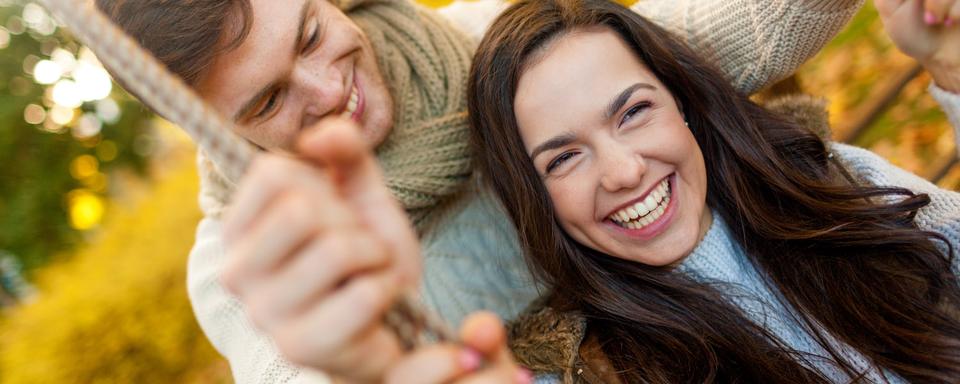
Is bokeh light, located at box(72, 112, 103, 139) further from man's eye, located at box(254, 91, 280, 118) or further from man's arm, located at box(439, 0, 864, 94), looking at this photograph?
man's arm, located at box(439, 0, 864, 94)

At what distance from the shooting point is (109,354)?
7.08 ft

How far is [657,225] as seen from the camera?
1.11 meters

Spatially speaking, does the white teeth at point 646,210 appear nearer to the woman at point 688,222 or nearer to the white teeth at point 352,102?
the woman at point 688,222


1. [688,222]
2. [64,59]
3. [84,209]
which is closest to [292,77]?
[688,222]

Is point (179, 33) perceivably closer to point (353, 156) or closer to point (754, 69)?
point (353, 156)

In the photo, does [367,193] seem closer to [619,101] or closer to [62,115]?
[619,101]

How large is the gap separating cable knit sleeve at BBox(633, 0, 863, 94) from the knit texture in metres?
0.44

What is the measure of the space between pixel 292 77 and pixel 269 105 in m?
0.07

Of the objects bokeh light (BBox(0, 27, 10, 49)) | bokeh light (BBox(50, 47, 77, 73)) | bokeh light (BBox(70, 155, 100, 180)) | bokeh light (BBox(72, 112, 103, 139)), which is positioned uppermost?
bokeh light (BBox(0, 27, 10, 49))

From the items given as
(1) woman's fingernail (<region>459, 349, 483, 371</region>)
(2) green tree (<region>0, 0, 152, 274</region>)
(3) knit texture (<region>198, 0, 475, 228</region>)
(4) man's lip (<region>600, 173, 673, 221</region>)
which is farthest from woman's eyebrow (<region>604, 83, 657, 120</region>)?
(2) green tree (<region>0, 0, 152, 274</region>)

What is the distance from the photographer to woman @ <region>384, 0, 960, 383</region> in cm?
110

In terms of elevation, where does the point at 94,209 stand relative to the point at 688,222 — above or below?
below

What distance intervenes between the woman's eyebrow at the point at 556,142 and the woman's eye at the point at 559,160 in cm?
2

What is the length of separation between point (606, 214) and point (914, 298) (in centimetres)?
52
